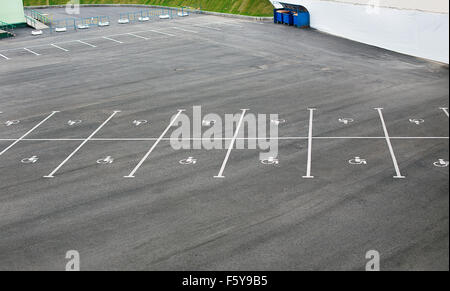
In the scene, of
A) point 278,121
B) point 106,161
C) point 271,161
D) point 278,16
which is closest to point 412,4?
point 271,161

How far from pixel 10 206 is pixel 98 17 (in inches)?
1815

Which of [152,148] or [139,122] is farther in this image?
[139,122]

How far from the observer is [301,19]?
135 feet

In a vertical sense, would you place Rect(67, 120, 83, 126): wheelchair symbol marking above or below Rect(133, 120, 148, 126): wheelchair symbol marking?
below

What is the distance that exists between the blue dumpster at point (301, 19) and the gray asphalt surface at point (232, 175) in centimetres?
1132

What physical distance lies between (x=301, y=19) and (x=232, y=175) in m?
28.6

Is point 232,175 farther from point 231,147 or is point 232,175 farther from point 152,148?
point 152,148

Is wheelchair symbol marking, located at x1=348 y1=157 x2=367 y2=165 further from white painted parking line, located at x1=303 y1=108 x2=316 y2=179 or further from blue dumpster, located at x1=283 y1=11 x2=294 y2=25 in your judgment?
blue dumpster, located at x1=283 y1=11 x2=294 y2=25

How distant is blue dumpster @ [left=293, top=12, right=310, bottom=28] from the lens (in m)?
40.9

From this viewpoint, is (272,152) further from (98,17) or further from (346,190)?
(98,17)

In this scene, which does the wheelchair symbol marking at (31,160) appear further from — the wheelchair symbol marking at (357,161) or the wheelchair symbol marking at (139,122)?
the wheelchair symbol marking at (357,161)

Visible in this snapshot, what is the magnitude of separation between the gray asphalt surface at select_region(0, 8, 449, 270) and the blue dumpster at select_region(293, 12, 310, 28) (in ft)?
37.1

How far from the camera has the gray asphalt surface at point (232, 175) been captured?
1127 cm

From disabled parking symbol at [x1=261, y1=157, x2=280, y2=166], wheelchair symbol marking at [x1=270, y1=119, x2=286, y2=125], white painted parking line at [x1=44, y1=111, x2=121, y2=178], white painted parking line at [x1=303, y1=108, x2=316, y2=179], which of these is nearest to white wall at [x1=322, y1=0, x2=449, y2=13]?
white painted parking line at [x1=303, y1=108, x2=316, y2=179]
